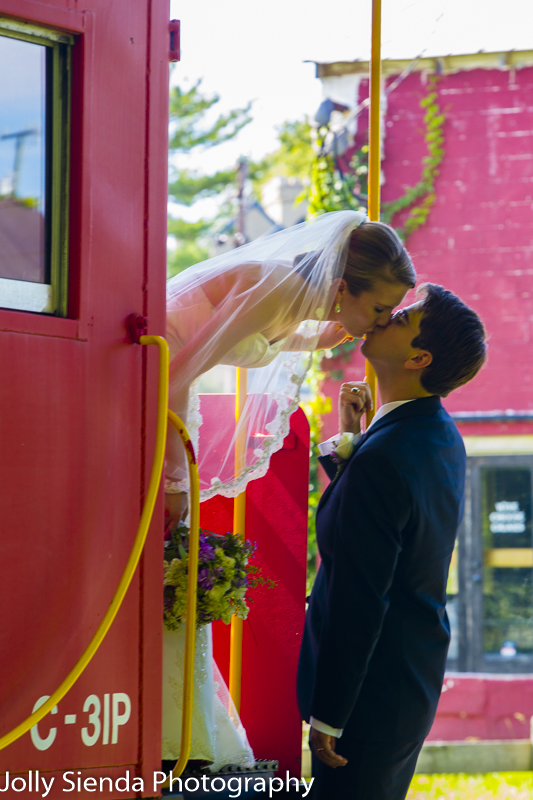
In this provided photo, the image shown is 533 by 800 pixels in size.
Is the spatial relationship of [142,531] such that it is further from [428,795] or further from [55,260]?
[428,795]

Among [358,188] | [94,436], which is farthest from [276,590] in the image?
[358,188]

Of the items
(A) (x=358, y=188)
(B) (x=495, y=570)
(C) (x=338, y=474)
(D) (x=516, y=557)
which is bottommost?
(B) (x=495, y=570)

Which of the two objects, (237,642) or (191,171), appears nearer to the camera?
(237,642)

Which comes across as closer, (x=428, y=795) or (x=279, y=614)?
(x=279, y=614)

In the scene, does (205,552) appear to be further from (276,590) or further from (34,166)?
(34,166)

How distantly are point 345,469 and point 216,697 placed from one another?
2.49 ft

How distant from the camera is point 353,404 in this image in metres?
2.57

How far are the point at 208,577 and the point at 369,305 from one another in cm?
88

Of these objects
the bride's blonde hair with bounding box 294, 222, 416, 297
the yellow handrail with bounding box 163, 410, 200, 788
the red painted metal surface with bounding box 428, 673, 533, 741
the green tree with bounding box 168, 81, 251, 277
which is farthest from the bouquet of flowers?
the green tree with bounding box 168, 81, 251, 277

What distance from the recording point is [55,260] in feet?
5.09

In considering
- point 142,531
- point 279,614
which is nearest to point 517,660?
point 279,614

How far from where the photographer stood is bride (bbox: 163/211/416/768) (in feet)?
7.07

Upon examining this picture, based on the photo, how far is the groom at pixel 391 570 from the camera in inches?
79.4

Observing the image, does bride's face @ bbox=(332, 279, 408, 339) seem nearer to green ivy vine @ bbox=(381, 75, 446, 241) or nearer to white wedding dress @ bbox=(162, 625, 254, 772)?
white wedding dress @ bbox=(162, 625, 254, 772)
